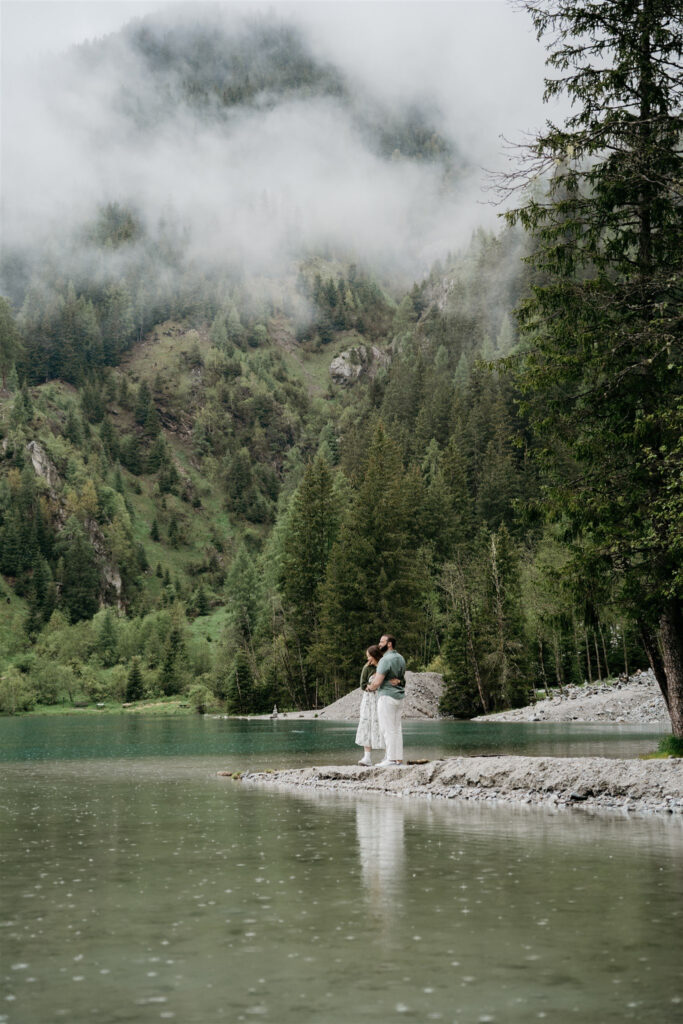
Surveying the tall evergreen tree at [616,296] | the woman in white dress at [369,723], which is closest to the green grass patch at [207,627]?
the woman in white dress at [369,723]

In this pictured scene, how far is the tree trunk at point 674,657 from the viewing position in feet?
65.4

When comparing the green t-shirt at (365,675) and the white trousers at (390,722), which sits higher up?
the green t-shirt at (365,675)

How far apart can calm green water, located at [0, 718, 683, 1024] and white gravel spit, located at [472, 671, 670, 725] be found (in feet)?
141

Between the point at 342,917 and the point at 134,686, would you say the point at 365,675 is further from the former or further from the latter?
the point at 134,686

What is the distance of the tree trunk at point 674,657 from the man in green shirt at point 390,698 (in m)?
5.64

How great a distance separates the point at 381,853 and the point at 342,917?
3182 mm

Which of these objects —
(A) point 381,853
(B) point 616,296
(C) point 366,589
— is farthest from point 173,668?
(A) point 381,853

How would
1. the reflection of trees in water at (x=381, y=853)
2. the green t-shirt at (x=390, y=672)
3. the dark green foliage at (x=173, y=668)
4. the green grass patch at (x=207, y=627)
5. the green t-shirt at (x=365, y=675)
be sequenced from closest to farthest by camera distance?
the reflection of trees in water at (x=381, y=853)
the green t-shirt at (x=390, y=672)
the green t-shirt at (x=365, y=675)
the dark green foliage at (x=173, y=668)
the green grass patch at (x=207, y=627)

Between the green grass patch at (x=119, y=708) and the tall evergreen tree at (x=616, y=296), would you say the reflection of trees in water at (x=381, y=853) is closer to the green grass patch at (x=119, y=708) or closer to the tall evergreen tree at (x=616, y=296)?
the tall evergreen tree at (x=616, y=296)

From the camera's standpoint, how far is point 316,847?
10.9 metres

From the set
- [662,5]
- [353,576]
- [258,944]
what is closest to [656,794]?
[258,944]

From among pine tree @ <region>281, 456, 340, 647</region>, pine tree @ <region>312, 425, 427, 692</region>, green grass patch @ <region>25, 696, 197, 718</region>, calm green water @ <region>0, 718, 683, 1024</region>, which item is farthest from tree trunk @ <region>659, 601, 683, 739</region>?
green grass patch @ <region>25, 696, 197, 718</region>

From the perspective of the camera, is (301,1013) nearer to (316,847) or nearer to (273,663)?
(316,847)

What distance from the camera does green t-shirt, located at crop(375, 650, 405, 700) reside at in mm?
19656
